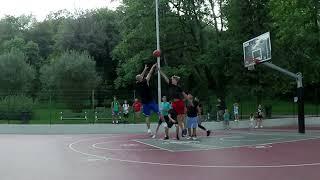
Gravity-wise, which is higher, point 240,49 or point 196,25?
point 196,25

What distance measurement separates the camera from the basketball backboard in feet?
83.4

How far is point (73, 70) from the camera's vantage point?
158 ft

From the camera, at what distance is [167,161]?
1303 centimetres

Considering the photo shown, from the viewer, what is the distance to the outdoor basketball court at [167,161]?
423 inches

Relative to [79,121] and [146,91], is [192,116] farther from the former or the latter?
[79,121]

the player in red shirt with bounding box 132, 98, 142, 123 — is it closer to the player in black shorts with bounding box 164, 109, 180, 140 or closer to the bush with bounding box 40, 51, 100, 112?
the player in black shorts with bounding box 164, 109, 180, 140

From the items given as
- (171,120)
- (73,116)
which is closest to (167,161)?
(171,120)

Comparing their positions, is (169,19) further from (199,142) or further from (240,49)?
(199,142)

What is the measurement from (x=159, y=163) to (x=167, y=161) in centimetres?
42

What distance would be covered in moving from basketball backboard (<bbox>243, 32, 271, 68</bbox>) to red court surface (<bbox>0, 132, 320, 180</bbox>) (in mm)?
9009

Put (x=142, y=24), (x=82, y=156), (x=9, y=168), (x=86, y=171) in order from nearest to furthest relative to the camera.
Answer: (x=86, y=171)
(x=9, y=168)
(x=82, y=156)
(x=142, y=24)

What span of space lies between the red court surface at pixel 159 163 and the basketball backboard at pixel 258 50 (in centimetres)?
901

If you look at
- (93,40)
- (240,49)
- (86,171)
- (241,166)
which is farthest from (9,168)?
(93,40)

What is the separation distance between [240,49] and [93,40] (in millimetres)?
30104
